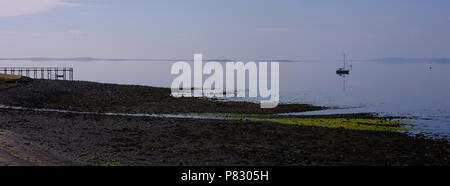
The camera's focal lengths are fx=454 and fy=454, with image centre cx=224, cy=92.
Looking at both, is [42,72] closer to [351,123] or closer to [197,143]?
[351,123]

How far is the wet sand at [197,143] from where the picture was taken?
61.1ft

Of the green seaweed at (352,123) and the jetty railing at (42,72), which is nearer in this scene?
the green seaweed at (352,123)

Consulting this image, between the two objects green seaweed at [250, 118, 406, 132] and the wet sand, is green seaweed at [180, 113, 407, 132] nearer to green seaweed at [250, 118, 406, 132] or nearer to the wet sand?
green seaweed at [250, 118, 406, 132]

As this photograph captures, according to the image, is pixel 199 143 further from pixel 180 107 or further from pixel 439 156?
pixel 180 107

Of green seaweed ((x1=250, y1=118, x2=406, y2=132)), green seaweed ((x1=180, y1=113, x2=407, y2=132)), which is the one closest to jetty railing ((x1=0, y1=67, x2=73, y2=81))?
green seaweed ((x1=180, y1=113, x2=407, y2=132))

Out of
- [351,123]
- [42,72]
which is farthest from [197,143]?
[42,72]

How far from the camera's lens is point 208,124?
29094 millimetres

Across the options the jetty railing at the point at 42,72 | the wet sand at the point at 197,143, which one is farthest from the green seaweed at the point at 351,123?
the jetty railing at the point at 42,72

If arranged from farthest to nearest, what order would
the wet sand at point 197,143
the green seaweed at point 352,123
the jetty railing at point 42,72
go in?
the jetty railing at point 42,72 → the green seaweed at point 352,123 → the wet sand at point 197,143

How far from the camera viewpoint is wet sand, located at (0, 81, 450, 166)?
18609mm

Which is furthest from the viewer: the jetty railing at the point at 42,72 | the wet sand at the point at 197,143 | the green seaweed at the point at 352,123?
the jetty railing at the point at 42,72

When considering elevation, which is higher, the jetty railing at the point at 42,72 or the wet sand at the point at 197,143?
the jetty railing at the point at 42,72

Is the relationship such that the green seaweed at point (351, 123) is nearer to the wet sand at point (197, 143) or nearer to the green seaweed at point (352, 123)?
the green seaweed at point (352, 123)

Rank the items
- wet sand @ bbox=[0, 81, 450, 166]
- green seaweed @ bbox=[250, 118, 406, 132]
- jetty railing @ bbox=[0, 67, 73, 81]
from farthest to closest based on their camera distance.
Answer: jetty railing @ bbox=[0, 67, 73, 81]
green seaweed @ bbox=[250, 118, 406, 132]
wet sand @ bbox=[0, 81, 450, 166]
